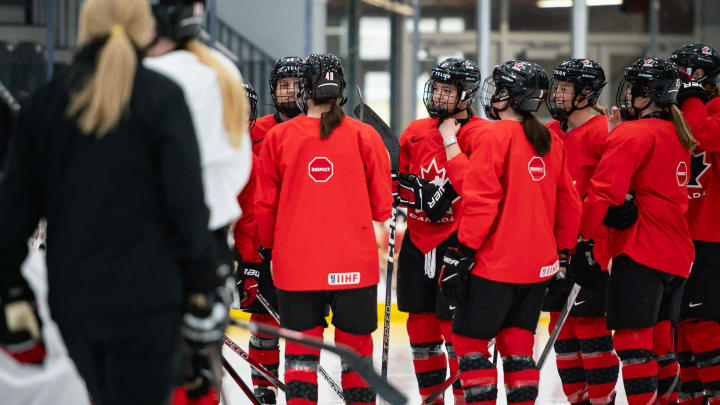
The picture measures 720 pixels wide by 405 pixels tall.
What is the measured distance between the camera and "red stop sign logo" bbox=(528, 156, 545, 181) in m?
3.37

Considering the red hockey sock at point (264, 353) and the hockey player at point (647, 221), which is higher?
the hockey player at point (647, 221)

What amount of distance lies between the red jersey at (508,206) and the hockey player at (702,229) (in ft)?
2.90

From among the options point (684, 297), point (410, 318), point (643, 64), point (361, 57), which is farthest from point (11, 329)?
point (361, 57)

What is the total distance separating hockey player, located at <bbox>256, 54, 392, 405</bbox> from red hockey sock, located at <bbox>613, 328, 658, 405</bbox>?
96 cm

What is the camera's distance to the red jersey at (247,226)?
12.3 ft

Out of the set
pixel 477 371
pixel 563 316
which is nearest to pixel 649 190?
pixel 563 316

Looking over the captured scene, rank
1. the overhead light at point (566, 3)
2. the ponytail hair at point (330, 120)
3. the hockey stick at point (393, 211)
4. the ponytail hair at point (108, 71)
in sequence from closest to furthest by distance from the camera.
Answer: the ponytail hair at point (108, 71), the ponytail hair at point (330, 120), the hockey stick at point (393, 211), the overhead light at point (566, 3)

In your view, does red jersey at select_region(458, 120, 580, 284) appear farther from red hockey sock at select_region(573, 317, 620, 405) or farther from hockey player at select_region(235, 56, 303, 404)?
hockey player at select_region(235, 56, 303, 404)

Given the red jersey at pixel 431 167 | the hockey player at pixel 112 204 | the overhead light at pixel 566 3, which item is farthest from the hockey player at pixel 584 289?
the overhead light at pixel 566 3

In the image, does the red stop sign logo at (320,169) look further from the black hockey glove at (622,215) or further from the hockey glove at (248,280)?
the black hockey glove at (622,215)

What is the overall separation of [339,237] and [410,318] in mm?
700

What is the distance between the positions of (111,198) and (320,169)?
157 centimetres

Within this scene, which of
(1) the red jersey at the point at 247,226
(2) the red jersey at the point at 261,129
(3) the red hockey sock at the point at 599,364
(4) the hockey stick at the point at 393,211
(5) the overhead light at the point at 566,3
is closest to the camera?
(1) the red jersey at the point at 247,226

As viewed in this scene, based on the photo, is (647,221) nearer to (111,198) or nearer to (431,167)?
(431,167)
